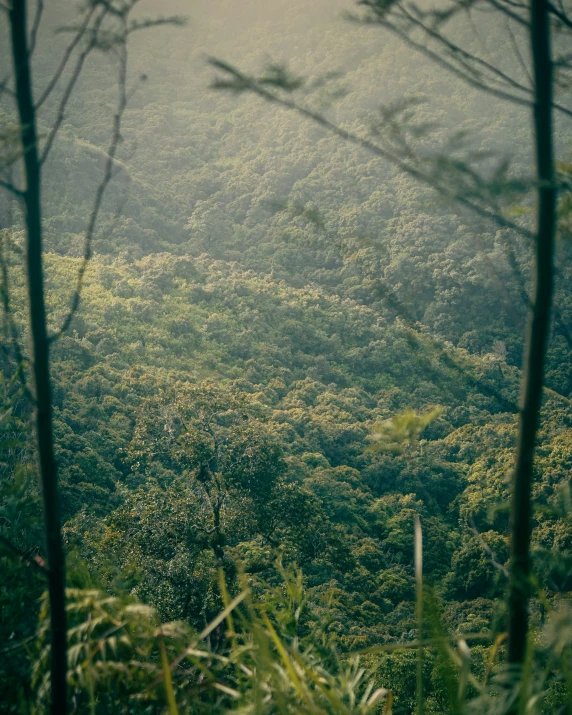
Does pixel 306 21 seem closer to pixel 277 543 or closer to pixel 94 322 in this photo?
pixel 94 322

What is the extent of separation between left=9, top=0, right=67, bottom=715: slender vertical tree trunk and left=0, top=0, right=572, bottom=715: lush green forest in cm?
5

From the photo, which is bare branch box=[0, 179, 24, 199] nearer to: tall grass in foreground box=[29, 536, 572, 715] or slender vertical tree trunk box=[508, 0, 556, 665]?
tall grass in foreground box=[29, 536, 572, 715]

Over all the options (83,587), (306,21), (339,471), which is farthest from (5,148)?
(306,21)

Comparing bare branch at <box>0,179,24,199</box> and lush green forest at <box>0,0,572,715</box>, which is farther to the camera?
lush green forest at <box>0,0,572,715</box>

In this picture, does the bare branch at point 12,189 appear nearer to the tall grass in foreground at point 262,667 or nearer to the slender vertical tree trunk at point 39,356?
the slender vertical tree trunk at point 39,356

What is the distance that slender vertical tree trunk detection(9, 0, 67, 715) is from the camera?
1134mm

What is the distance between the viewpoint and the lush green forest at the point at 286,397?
1312mm

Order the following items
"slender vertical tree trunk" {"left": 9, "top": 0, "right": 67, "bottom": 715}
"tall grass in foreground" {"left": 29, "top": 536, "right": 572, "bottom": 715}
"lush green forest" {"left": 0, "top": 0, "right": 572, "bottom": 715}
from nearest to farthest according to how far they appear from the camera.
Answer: "tall grass in foreground" {"left": 29, "top": 536, "right": 572, "bottom": 715} → "slender vertical tree trunk" {"left": 9, "top": 0, "right": 67, "bottom": 715} → "lush green forest" {"left": 0, "top": 0, "right": 572, "bottom": 715}

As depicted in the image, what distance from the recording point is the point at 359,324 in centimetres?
3000

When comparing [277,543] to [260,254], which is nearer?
[277,543]

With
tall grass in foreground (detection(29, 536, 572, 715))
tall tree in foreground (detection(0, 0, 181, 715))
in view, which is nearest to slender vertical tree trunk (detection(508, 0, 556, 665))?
tall grass in foreground (detection(29, 536, 572, 715))

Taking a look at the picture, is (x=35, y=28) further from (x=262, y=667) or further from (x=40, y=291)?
(x=262, y=667)

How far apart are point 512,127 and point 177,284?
2666 cm

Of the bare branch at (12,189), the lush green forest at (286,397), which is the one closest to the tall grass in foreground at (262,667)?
the lush green forest at (286,397)
